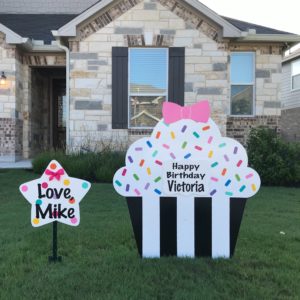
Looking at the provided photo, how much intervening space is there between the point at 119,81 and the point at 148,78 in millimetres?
706

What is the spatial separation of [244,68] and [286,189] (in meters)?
3.95

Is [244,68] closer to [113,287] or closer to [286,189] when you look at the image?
[286,189]

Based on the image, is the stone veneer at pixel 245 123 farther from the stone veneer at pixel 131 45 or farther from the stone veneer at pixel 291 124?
the stone veneer at pixel 291 124

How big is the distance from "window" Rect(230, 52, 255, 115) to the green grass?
584cm

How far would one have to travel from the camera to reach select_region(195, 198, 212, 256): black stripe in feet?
12.7

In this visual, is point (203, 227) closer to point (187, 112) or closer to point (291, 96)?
point (187, 112)

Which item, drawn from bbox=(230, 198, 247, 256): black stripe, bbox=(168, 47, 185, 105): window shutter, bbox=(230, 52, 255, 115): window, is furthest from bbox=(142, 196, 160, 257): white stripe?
bbox=(230, 52, 255, 115): window

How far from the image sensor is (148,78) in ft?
32.7

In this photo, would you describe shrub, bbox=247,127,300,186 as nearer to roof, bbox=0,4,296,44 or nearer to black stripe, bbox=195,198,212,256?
roof, bbox=0,4,296,44

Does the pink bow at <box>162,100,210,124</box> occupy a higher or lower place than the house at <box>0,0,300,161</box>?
lower

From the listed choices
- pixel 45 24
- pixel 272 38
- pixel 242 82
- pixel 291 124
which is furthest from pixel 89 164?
pixel 291 124

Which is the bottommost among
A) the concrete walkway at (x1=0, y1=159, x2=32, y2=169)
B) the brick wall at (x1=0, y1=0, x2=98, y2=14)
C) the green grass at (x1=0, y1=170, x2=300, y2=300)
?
the green grass at (x1=0, y1=170, x2=300, y2=300)

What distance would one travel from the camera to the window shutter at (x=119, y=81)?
9.91 m

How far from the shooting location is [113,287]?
315cm
